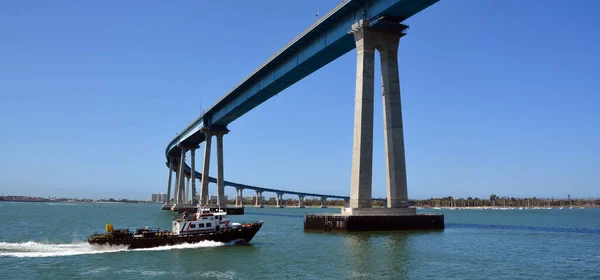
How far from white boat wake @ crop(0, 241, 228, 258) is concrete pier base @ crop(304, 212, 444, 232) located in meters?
13.0

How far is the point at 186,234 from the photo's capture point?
3809 cm

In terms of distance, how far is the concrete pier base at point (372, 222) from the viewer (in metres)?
47.0

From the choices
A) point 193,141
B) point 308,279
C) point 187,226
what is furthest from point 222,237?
point 193,141

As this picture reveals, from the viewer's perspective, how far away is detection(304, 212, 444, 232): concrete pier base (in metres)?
47.0

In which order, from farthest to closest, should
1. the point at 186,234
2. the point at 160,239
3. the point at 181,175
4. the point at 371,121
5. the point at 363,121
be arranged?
1. the point at 181,175
2. the point at 371,121
3. the point at 363,121
4. the point at 186,234
5. the point at 160,239

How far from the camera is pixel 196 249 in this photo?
36625 mm

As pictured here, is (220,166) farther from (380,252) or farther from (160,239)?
(380,252)

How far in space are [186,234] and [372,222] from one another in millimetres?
17726

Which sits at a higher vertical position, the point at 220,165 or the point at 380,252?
the point at 220,165

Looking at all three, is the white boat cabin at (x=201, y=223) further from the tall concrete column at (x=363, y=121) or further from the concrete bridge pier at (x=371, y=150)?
the tall concrete column at (x=363, y=121)

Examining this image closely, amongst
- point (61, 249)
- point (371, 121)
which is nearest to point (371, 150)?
point (371, 121)

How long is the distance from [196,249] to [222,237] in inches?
114

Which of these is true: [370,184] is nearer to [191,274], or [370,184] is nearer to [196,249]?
[196,249]

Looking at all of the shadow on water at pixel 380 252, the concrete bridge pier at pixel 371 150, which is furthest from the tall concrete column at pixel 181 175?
the shadow on water at pixel 380 252
